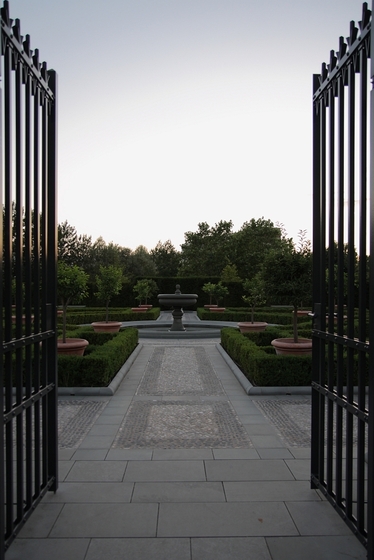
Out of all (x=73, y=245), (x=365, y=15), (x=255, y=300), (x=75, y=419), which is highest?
(x=73, y=245)

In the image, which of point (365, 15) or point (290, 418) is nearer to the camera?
point (365, 15)

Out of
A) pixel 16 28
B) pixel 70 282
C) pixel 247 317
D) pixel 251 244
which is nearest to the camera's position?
pixel 16 28

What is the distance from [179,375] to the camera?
9.72 meters

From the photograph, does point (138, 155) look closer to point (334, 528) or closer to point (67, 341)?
point (67, 341)

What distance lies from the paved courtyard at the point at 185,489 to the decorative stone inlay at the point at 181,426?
0.6 inches

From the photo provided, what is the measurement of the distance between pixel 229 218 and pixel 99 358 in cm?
5511

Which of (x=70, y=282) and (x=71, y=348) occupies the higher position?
(x=70, y=282)

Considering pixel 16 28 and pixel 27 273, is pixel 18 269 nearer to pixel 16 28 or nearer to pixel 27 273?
pixel 27 273

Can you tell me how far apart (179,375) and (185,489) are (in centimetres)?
592

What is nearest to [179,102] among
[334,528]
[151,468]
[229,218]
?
[151,468]

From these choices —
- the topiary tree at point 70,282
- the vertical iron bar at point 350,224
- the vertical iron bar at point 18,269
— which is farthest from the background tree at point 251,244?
the vertical iron bar at point 18,269

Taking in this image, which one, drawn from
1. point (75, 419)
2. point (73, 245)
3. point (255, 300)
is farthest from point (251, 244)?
point (75, 419)

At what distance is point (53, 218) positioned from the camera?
150 inches

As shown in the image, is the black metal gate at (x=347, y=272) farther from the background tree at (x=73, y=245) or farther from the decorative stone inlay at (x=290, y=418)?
the background tree at (x=73, y=245)
